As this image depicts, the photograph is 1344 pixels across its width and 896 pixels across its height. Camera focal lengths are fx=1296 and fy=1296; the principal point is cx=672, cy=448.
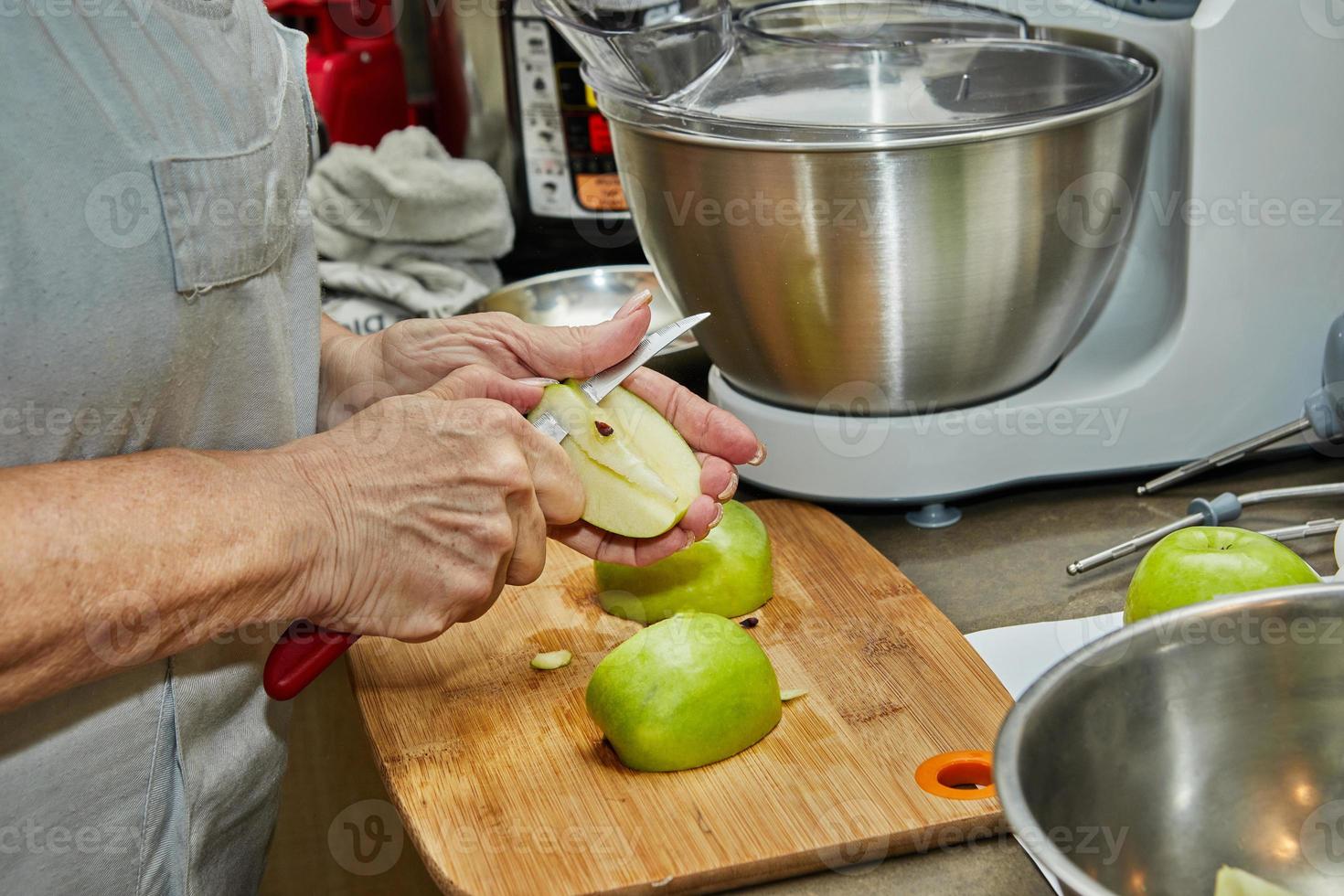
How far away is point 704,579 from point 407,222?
0.84 meters

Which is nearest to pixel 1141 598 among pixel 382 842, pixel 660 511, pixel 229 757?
pixel 660 511

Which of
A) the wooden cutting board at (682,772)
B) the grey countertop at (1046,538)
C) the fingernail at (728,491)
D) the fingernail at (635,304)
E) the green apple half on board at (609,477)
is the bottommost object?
the grey countertop at (1046,538)

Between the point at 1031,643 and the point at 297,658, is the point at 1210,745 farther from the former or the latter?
the point at 297,658

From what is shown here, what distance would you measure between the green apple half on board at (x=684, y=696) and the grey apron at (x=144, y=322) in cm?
23

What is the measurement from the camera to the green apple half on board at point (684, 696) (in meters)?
0.70

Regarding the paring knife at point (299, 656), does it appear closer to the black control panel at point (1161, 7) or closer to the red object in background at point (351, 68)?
the black control panel at point (1161, 7)

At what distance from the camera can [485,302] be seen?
140 cm

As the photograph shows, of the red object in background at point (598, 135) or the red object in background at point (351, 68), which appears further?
the red object in background at point (351, 68)

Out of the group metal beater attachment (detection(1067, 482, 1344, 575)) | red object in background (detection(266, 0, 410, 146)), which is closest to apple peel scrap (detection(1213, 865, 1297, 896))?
metal beater attachment (detection(1067, 482, 1344, 575))

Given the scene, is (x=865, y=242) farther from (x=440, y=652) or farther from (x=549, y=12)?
(x=440, y=652)

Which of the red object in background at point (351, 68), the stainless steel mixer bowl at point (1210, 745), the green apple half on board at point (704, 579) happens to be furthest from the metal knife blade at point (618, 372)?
the red object in background at point (351, 68)

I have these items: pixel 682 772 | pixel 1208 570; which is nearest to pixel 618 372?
pixel 682 772

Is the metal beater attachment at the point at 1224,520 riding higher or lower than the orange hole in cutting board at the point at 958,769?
higher

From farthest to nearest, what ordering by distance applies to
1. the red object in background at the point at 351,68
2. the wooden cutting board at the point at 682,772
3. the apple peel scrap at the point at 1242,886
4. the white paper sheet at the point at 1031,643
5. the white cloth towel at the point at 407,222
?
the red object in background at the point at 351,68
the white cloth towel at the point at 407,222
the white paper sheet at the point at 1031,643
the wooden cutting board at the point at 682,772
the apple peel scrap at the point at 1242,886
